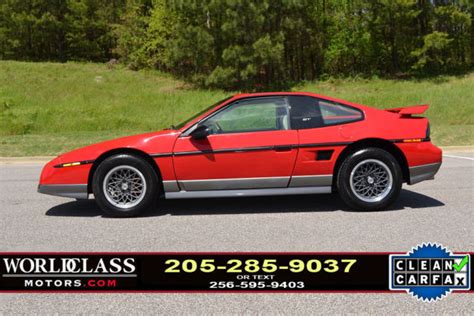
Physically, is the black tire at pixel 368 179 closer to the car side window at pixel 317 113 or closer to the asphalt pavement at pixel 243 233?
the asphalt pavement at pixel 243 233

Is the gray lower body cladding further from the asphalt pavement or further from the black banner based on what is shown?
the black banner

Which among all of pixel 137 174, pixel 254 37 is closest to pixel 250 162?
pixel 137 174

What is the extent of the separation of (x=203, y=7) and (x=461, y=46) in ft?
92.9

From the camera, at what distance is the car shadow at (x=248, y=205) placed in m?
5.87

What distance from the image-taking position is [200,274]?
3316 millimetres

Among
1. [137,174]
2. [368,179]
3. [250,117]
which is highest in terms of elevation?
[250,117]

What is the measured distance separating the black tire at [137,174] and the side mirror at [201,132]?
66 centimetres

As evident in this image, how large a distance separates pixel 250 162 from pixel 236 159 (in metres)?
0.17

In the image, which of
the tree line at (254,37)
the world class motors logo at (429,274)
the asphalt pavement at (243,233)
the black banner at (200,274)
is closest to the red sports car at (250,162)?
the asphalt pavement at (243,233)

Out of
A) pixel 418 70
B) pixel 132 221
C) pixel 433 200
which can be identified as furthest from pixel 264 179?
pixel 418 70

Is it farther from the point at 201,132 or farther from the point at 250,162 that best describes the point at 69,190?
the point at 250,162

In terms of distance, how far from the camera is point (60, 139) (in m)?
15.9

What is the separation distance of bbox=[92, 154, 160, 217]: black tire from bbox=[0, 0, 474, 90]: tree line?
30580 mm

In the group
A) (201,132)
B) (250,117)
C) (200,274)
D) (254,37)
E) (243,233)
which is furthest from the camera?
(254,37)
